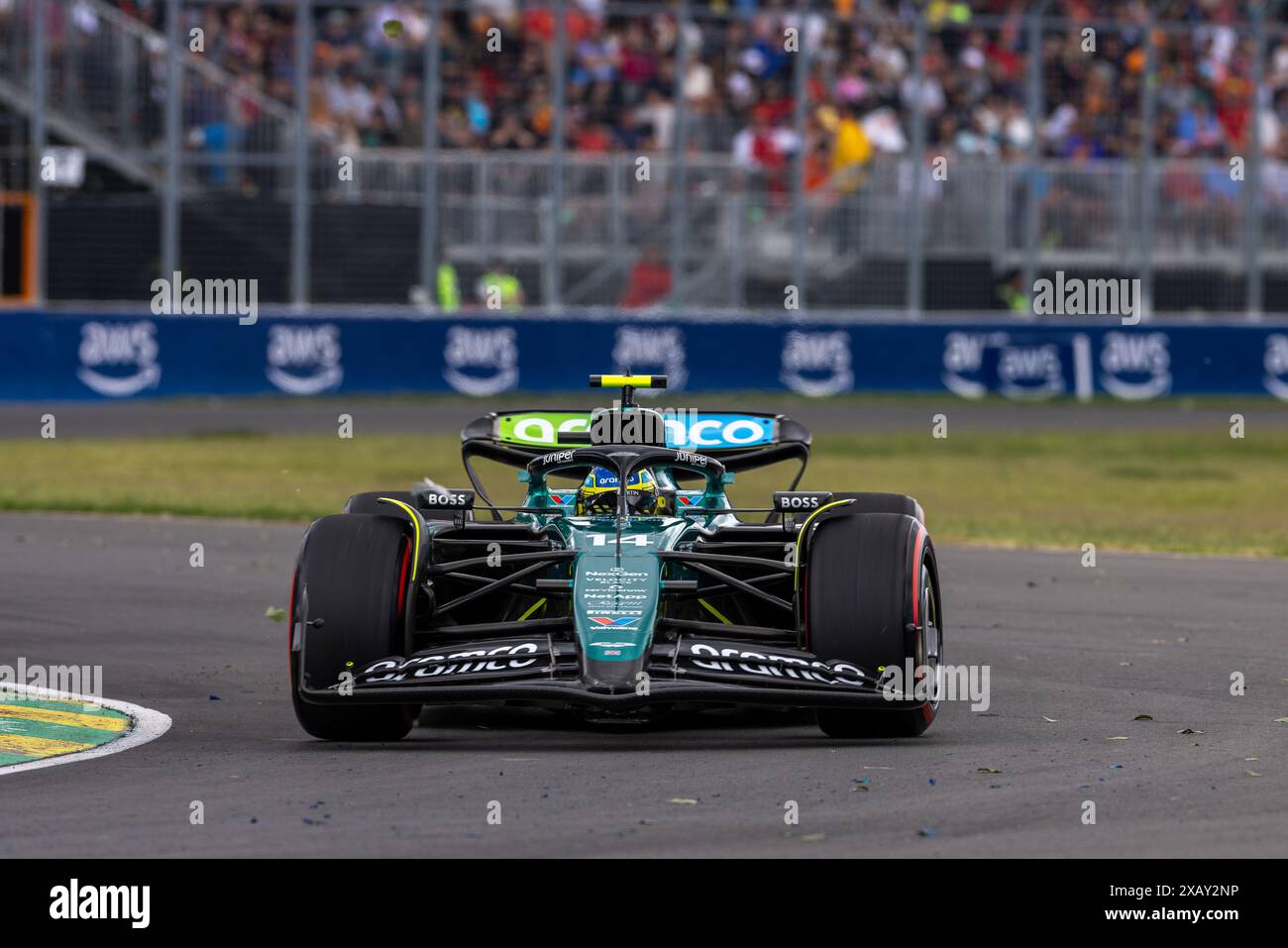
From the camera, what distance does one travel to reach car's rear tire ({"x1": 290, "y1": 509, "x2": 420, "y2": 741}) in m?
7.68

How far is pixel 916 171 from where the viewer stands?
82.8 feet

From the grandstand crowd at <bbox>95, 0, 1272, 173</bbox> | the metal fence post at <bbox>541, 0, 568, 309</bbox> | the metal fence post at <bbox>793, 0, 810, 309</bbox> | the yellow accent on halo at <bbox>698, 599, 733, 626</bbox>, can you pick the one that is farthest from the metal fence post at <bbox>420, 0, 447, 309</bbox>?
the yellow accent on halo at <bbox>698, 599, 733, 626</bbox>

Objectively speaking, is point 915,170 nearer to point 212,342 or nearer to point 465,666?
point 212,342

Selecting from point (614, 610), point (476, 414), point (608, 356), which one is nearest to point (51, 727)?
point (614, 610)

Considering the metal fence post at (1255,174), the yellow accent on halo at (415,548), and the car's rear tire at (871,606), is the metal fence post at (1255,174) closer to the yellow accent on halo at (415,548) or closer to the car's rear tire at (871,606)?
the car's rear tire at (871,606)

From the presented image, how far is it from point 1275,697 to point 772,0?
22.1m

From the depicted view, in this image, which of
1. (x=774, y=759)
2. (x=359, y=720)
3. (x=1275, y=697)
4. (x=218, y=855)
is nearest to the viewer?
(x=218, y=855)

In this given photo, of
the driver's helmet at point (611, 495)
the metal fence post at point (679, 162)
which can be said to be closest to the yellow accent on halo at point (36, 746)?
the driver's helmet at point (611, 495)

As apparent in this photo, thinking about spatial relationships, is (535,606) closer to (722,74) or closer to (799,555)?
(799,555)

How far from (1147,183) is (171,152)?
11.3 meters

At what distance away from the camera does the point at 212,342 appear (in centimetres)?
2505

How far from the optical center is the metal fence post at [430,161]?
2431cm

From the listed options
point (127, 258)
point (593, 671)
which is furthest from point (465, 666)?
point (127, 258)

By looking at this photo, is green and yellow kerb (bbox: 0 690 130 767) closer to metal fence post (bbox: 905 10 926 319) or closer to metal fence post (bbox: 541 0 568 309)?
metal fence post (bbox: 541 0 568 309)
